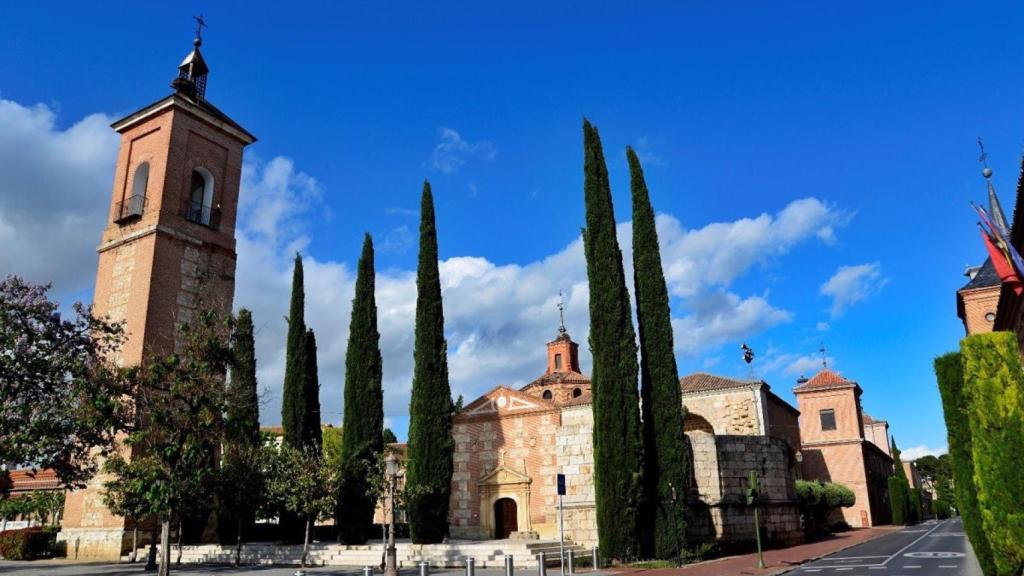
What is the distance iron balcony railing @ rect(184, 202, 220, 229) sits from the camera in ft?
93.9

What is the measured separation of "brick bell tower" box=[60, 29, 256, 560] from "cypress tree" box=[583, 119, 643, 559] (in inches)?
522

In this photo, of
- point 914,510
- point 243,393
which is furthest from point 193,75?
point 914,510

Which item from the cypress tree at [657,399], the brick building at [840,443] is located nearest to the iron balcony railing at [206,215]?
the cypress tree at [657,399]

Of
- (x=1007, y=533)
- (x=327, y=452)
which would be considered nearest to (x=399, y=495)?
(x=327, y=452)

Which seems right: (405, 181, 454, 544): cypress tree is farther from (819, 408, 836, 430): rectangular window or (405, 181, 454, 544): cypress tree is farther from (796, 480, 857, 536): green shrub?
(819, 408, 836, 430): rectangular window

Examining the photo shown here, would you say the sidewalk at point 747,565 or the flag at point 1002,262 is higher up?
the flag at point 1002,262

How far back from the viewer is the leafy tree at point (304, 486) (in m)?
22.0

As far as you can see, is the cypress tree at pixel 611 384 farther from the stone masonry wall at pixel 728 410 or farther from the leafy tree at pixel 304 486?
the stone masonry wall at pixel 728 410

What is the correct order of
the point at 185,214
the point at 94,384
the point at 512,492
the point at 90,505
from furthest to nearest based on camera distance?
the point at 512,492, the point at 185,214, the point at 90,505, the point at 94,384

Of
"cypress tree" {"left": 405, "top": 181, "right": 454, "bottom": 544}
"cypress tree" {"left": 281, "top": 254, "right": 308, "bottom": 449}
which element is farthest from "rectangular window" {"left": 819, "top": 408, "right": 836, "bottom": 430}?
"cypress tree" {"left": 281, "top": 254, "right": 308, "bottom": 449}

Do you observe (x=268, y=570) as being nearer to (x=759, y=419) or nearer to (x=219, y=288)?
(x=219, y=288)

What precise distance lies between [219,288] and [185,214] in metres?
3.24

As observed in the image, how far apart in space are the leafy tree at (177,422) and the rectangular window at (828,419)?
46.0 m

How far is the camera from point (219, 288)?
27875 millimetres
